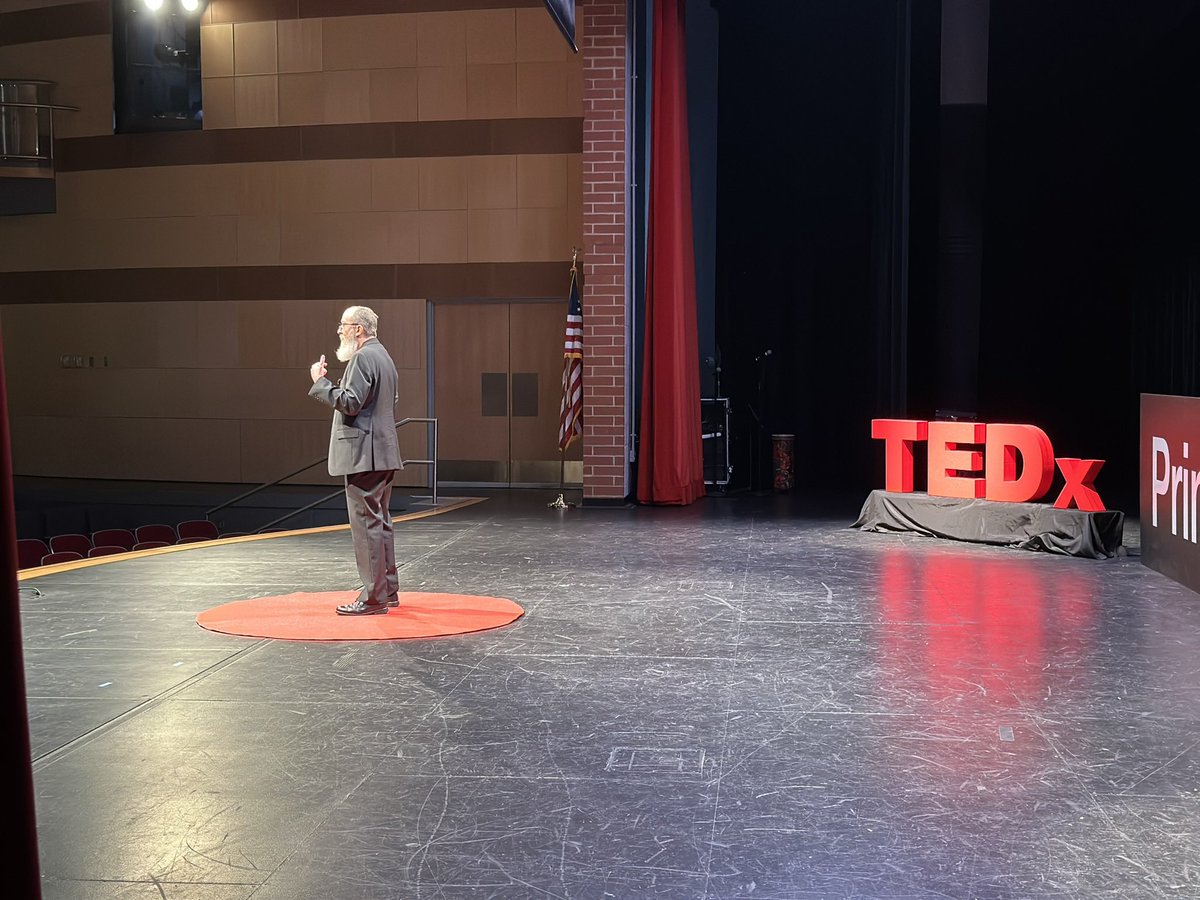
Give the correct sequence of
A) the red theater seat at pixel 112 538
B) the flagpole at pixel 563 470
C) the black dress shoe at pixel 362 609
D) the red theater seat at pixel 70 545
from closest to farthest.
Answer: the black dress shoe at pixel 362 609 < the red theater seat at pixel 70 545 < the red theater seat at pixel 112 538 < the flagpole at pixel 563 470

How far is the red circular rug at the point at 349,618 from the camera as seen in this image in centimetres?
588

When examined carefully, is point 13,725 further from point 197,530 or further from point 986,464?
point 197,530

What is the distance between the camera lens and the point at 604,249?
11.9 meters

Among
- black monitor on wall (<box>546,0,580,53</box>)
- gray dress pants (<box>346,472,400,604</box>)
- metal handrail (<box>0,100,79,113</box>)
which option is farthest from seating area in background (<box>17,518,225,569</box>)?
metal handrail (<box>0,100,79,113</box>)

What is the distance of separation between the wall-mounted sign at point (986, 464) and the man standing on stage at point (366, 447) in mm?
5051

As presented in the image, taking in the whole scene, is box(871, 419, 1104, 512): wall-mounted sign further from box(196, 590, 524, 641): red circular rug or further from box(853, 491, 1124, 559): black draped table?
box(196, 590, 524, 641): red circular rug

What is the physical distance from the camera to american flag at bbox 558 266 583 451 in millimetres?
11961

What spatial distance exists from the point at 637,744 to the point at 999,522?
585 cm

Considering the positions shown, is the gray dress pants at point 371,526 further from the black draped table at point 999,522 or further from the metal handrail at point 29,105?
the metal handrail at point 29,105

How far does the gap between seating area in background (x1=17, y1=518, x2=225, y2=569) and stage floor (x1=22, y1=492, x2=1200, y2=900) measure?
6.68ft

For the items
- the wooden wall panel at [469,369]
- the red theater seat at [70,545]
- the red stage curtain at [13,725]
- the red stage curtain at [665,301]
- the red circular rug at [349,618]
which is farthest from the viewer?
the wooden wall panel at [469,369]

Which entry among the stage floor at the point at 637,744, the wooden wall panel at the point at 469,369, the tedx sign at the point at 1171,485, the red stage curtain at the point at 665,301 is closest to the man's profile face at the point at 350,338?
the stage floor at the point at 637,744

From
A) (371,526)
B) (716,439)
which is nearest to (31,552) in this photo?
(371,526)

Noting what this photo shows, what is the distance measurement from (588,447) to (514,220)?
309 cm
